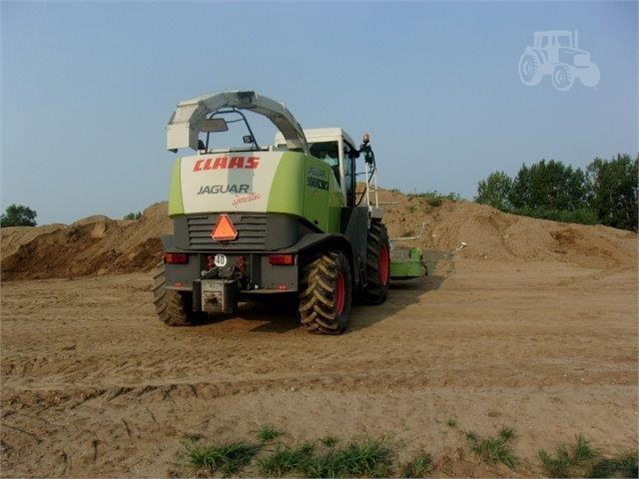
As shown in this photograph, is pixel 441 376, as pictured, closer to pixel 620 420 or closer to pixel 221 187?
pixel 620 420

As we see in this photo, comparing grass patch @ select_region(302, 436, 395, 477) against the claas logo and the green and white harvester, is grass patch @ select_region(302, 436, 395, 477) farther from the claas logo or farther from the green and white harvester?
the claas logo

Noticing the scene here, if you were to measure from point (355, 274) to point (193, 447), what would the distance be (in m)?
4.67

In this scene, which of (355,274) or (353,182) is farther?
(353,182)

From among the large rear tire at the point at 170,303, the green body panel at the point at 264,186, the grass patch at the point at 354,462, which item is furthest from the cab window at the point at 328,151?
the grass patch at the point at 354,462

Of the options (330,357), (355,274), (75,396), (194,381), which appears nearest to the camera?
(75,396)

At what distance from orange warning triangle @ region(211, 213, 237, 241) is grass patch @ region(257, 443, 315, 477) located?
3512 mm

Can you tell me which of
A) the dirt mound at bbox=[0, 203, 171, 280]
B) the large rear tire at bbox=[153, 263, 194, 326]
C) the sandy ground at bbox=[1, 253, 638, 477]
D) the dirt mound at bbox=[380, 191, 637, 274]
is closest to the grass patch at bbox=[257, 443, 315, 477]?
the sandy ground at bbox=[1, 253, 638, 477]

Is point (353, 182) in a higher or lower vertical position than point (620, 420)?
higher

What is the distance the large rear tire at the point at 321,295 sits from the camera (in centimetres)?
630

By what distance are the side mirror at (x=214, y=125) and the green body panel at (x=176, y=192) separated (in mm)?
552

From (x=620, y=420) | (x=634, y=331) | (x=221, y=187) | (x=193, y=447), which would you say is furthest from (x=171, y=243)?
(x=634, y=331)

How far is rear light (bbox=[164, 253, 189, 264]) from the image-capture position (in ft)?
21.7

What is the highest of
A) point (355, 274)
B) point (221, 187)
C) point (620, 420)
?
point (221, 187)

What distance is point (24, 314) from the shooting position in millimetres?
8180
